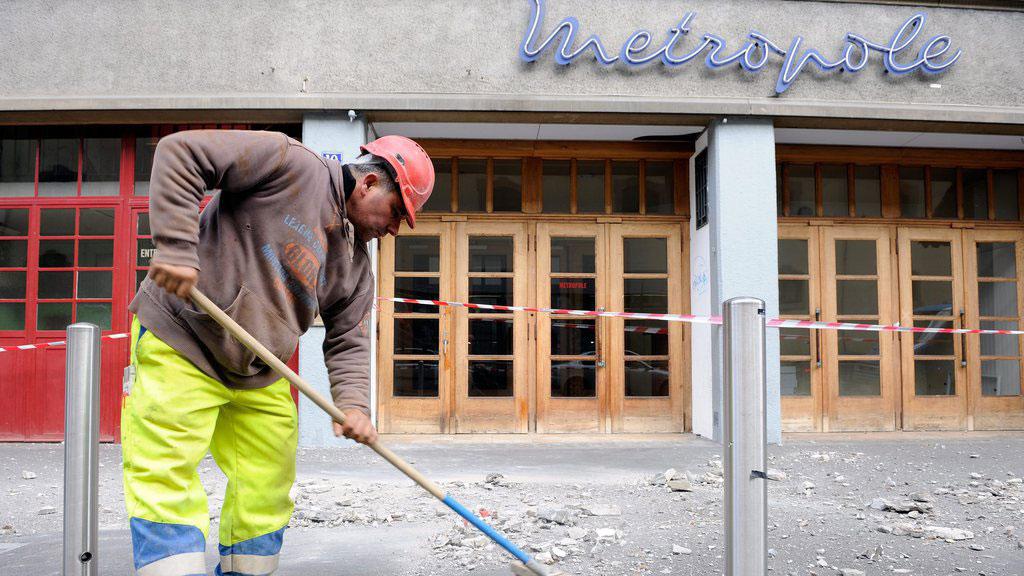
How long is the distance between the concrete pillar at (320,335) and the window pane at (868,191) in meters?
5.36

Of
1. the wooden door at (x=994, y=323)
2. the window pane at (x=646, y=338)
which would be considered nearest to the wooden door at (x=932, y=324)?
the wooden door at (x=994, y=323)

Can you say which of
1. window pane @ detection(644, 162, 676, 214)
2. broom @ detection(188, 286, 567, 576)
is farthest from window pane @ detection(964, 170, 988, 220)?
broom @ detection(188, 286, 567, 576)

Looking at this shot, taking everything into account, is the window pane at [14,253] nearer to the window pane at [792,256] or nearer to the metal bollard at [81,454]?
the metal bollard at [81,454]

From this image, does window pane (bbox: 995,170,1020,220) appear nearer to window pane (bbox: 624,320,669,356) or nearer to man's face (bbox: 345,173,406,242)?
window pane (bbox: 624,320,669,356)

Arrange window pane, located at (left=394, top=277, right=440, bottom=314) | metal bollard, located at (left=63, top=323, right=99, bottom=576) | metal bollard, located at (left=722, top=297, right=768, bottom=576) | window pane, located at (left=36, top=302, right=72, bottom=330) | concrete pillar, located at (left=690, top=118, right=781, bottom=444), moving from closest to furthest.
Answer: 1. metal bollard, located at (left=722, top=297, right=768, bottom=576)
2. metal bollard, located at (left=63, top=323, right=99, bottom=576)
3. concrete pillar, located at (left=690, top=118, right=781, bottom=444)
4. window pane, located at (left=36, top=302, right=72, bottom=330)
5. window pane, located at (left=394, top=277, right=440, bottom=314)

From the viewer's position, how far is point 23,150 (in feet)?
22.8

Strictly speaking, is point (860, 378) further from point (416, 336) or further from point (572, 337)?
point (416, 336)

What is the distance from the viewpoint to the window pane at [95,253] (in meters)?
6.89

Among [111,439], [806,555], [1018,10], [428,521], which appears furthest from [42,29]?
[1018,10]

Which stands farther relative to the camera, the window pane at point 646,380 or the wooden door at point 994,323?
the wooden door at point 994,323

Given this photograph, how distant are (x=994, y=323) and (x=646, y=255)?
13.5 ft

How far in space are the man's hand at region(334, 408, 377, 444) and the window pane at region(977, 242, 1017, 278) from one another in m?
8.02

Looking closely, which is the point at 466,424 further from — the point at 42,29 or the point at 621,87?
the point at 42,29

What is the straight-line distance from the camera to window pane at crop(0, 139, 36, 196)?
22.7ft
